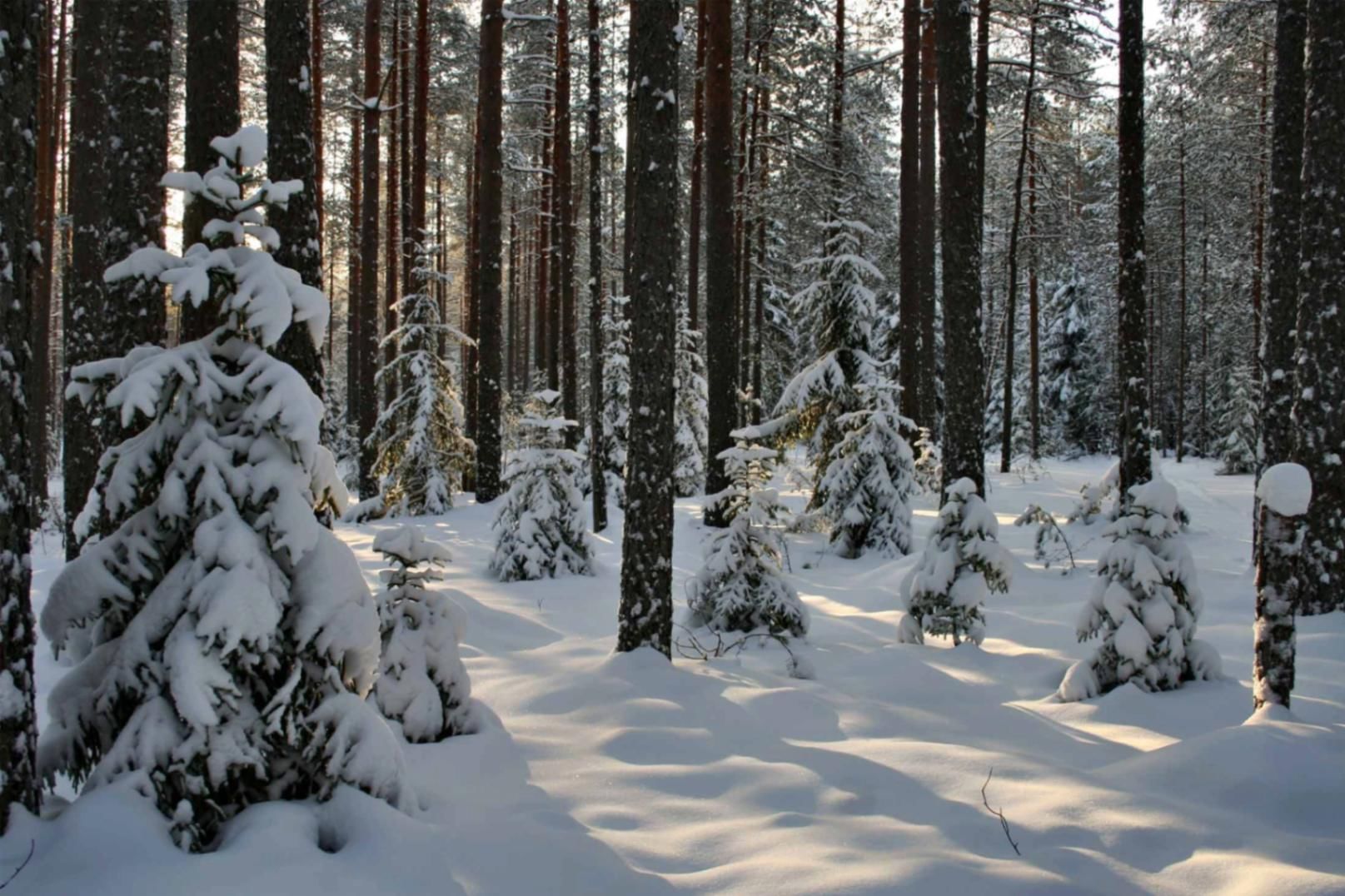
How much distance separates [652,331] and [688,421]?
47.5 feet

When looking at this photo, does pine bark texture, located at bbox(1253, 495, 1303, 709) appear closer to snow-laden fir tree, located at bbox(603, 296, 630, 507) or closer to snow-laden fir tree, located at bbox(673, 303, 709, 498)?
snow-laden fir tree, located at bbox(603, 296, 630, 507)

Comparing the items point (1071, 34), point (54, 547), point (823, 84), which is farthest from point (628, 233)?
point (54, 547)

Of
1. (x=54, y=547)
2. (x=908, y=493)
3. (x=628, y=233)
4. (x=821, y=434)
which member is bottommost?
(x=54, y=547)

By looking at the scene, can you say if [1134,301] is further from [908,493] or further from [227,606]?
[227,606]

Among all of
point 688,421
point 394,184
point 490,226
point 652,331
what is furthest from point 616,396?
point 652,331

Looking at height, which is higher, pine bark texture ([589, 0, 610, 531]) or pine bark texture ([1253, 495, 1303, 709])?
pine bark texture ([589, 0, 610, 531])

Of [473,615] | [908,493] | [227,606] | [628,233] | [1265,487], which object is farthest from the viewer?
[628,233]

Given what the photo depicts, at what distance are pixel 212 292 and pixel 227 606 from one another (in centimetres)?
142

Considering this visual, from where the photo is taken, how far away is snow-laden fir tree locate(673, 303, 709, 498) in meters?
20.5

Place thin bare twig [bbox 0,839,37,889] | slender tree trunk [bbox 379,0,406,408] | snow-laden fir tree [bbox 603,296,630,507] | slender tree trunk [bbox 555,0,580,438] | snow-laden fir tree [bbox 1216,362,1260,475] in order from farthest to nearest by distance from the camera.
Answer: snow-laden fir tree [bbox 1216,362,1260,475]
snow-laden fir tree [bbox 603,296,630,507]
slender tree trunk [bbox 379,0,406,408]
slender tree trunk [bbox 555,0,580,438]
thin bare twig [bbox 0,839,37,889]

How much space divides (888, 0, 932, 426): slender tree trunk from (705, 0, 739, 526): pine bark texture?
4.46 meters

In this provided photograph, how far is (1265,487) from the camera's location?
4.54m

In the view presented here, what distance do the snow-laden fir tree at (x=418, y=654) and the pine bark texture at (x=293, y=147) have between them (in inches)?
62.4

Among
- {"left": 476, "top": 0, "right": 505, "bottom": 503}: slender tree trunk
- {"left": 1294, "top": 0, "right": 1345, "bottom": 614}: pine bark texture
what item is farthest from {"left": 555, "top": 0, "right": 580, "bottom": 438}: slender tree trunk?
A: {"left": 1294, "top": 0, "right": 1345, "bottom": 614}: pine bark texture
